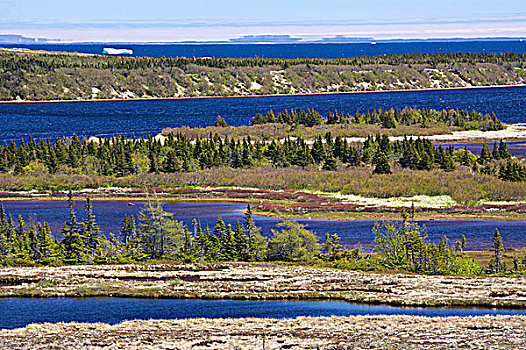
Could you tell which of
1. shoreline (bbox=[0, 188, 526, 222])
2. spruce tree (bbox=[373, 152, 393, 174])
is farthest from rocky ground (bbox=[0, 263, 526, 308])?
spruce tree (bbox=[373, 152, 393, 174])

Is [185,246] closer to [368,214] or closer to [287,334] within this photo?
[287,334]

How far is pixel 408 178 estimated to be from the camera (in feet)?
250

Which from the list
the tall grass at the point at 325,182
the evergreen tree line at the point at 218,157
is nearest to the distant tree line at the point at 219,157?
the evergreen tree line at the point at 218,157

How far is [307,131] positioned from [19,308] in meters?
82.3

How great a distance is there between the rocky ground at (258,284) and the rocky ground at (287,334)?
13.0 feet

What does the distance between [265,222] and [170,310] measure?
2433 centimetres

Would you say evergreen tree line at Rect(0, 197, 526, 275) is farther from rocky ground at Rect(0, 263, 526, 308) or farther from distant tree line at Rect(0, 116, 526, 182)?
distant tree line at Rect(0, 116, 526, 182)

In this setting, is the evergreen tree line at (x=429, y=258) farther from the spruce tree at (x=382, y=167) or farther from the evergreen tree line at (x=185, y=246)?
the spruce tree at (x=382, y=167)

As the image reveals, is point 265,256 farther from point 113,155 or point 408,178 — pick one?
point 113,155

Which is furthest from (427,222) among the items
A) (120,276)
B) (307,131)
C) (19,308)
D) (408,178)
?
(307,131)

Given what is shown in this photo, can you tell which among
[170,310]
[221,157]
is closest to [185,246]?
[170,310]

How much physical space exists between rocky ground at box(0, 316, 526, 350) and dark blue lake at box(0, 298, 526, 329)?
184 cm

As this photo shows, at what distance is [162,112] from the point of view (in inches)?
6727

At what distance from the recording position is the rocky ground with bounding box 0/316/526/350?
32406mm
